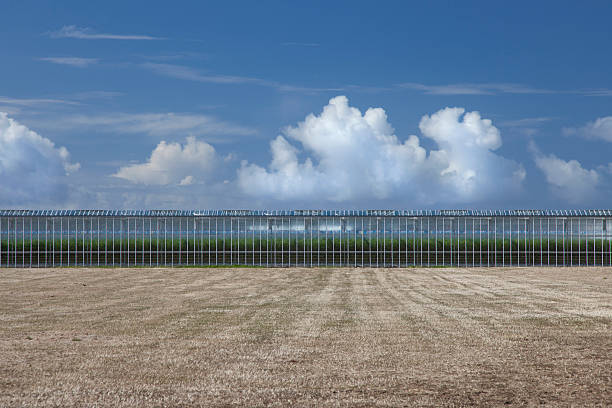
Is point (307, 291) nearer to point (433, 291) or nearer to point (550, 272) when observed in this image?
point (433, 291)

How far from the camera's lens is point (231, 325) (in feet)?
60.1

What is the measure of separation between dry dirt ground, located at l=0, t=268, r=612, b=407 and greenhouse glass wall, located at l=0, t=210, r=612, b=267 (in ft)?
67.2

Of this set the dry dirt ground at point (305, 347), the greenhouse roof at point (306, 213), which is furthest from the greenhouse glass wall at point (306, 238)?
the dry dirt ground at point (305, 347)

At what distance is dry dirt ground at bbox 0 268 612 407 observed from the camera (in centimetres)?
1086

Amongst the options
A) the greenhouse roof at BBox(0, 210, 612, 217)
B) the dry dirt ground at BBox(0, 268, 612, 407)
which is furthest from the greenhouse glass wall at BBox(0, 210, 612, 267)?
the dry dirt ground at BBox(0, 268, 612, 407)

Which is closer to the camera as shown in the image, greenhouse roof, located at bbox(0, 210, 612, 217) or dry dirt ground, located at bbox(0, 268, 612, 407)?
dry dirt ground, located at bbox(0, 268, 612, 407)

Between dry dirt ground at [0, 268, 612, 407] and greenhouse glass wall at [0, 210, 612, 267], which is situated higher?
greenhouse glass wall at [0, 210, 612, 267]

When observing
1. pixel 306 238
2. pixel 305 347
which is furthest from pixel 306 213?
pixel 305 347

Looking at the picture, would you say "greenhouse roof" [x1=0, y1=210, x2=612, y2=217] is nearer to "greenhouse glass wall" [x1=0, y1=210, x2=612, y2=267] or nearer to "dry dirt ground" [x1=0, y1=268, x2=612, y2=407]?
"greenhouse glass wall" [x1=0, y1=210, x2=612, y2=267]

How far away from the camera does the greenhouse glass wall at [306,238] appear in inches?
1960

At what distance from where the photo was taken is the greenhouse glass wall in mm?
49781

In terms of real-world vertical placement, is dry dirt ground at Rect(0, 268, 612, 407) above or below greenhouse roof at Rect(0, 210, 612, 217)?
below

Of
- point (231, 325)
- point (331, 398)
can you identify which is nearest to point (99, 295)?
Result: point (231, 325)

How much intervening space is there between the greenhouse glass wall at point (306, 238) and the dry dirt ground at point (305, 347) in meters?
20.5
